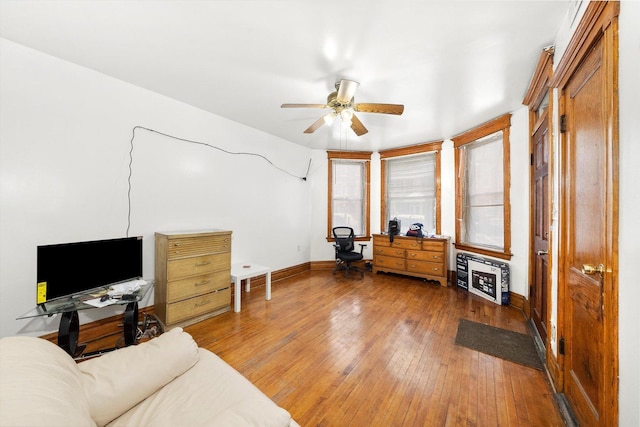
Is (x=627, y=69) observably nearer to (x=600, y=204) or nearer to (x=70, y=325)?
(x=600, y=204)

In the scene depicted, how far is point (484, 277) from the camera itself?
3.47 metres

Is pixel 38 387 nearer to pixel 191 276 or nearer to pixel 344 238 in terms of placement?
pixel 191 276

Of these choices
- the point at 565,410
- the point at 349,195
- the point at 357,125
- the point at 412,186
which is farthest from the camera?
the point at 349,195

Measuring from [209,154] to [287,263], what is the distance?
2365mm

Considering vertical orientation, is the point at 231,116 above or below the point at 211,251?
above

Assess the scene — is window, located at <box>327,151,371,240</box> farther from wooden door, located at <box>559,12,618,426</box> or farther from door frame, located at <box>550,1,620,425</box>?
door frame, located at <box>550,1,620,425</box>

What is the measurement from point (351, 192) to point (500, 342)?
362cm

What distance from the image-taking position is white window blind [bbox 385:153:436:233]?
15.4 feet

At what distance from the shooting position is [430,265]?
4.16 metres

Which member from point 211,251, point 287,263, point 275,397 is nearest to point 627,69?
point 275,397

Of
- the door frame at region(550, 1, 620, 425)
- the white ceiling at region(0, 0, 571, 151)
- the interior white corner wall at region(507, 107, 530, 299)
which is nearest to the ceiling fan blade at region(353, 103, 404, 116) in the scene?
the white ceiling at region(0, 0, 571, 151)

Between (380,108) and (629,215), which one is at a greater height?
(380,108)

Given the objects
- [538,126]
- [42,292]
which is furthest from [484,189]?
[42,292]

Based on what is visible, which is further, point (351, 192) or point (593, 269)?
point (351, 192)
